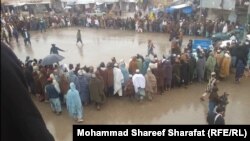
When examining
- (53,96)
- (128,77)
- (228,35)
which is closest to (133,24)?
(228,35)

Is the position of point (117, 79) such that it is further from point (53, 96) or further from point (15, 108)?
point (15, 108)

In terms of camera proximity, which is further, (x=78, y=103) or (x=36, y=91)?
(x=36, y=91)

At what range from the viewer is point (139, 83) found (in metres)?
10.6

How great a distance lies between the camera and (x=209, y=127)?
24.2 ft

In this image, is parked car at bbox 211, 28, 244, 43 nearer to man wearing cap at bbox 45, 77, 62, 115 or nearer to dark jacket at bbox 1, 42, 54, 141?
man wearing cap at bbox 45, 77, 62, 115

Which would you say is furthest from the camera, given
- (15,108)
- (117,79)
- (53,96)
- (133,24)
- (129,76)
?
(133,24)

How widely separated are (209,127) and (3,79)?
21.7ft

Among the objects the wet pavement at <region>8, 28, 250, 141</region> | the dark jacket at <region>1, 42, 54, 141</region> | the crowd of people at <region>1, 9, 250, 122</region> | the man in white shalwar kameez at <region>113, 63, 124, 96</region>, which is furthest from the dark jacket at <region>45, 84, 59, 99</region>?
the dark jacket at <region>1, 42, 54, 141</region>

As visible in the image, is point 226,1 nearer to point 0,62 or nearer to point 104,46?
point 104,46

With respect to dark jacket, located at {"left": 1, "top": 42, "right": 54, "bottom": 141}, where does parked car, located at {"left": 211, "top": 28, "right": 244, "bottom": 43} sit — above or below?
below

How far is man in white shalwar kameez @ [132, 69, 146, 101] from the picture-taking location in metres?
10.6

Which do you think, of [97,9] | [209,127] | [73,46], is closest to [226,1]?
[73,46]

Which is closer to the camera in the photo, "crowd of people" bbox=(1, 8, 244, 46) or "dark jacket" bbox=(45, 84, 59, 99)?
"dark jacket" bbox=(45, 84, 59, 99)

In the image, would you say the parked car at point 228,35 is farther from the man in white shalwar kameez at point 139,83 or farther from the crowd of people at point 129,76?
the man in white shalwar kameez at point 139,83
